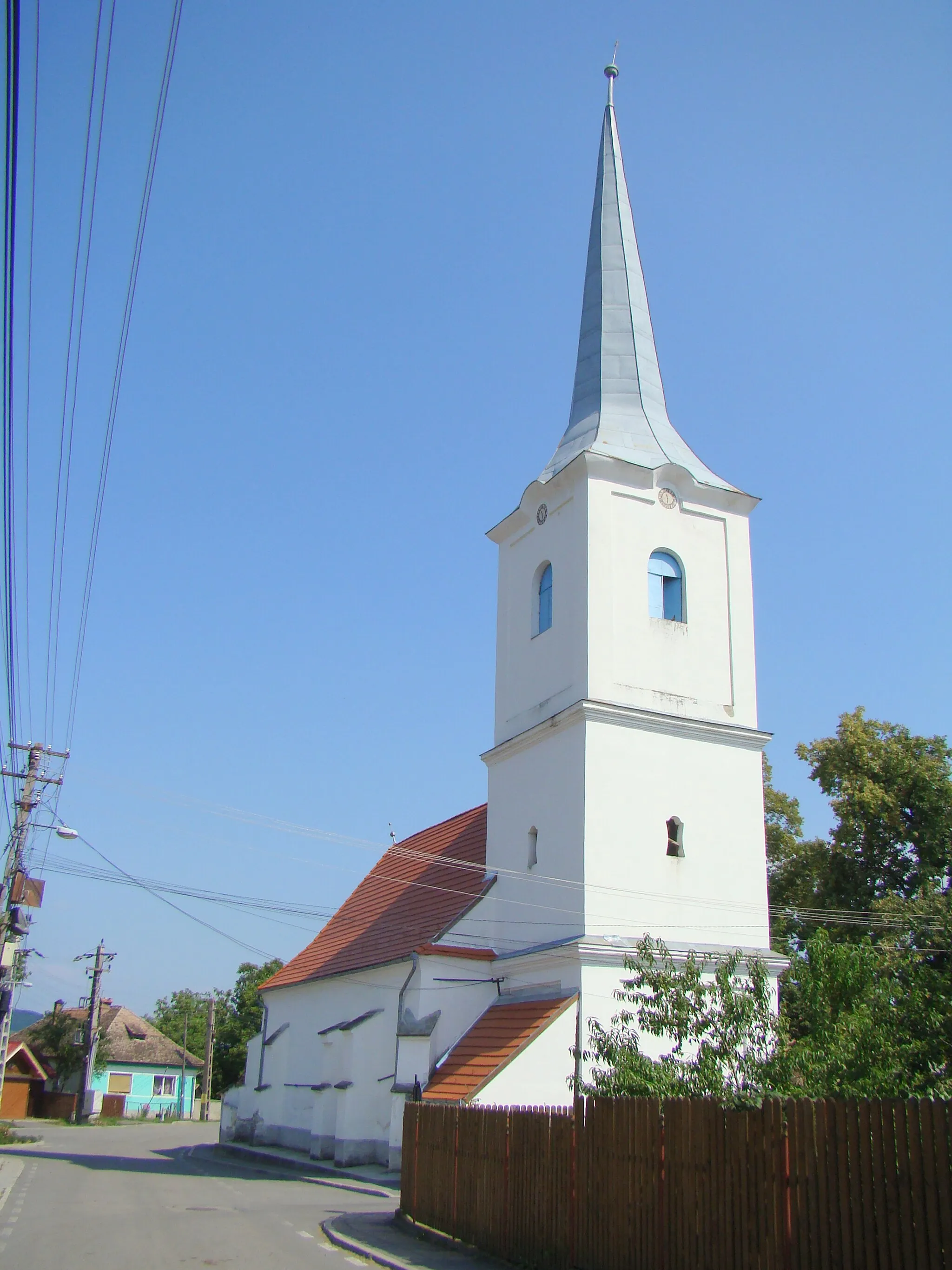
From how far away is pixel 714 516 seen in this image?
23.6 m

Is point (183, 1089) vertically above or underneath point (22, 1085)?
underneath

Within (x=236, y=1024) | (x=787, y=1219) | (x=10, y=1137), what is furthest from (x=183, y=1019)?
(x=787, y=1219)

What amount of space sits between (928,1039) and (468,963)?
11303 millimetres

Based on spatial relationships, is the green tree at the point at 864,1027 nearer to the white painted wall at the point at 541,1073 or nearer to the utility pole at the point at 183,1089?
the white painted wall at the point at 541,1073

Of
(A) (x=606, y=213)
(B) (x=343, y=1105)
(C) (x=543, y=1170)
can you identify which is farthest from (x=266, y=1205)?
(A) (x=606, y=213)

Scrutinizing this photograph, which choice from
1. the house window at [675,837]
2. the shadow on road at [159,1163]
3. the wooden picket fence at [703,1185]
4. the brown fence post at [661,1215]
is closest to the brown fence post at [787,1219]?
the wooden picket fence at [703,1185]

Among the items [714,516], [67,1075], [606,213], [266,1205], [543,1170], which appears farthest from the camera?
[67,1075]

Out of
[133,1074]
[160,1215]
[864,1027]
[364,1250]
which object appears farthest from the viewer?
[133,1074]

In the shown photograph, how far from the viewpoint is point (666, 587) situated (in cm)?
2270

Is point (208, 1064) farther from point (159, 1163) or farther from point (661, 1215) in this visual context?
point (661, 1215)

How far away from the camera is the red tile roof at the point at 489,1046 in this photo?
1812cm

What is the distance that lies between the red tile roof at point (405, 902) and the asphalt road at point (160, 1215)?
525 centimetres

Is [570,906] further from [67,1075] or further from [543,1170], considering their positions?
[67,1075]

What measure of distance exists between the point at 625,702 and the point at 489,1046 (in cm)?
678
